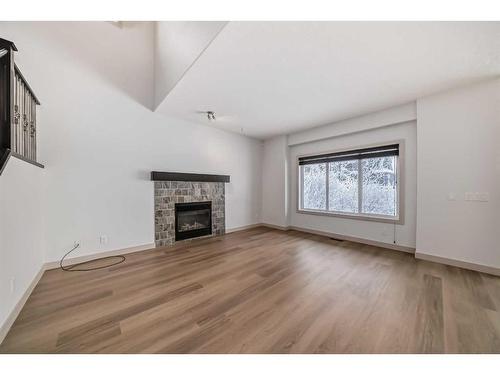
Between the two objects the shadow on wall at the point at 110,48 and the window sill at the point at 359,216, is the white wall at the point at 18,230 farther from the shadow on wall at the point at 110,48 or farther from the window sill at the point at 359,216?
the window sill at the point at 359,216

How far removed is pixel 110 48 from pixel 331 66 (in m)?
3.53

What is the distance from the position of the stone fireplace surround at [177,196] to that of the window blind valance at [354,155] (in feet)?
7.03

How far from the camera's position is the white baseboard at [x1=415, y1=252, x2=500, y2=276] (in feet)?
8.09

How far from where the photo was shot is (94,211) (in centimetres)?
292

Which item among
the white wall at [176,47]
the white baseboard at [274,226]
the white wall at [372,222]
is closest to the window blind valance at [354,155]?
the white wall at [372,222]

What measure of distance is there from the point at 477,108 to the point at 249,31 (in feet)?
10.7

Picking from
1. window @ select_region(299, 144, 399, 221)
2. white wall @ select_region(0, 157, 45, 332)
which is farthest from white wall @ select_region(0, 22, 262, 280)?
window @ select_region(299, 144, 399, 221)

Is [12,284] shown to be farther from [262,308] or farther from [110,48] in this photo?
[110,48]

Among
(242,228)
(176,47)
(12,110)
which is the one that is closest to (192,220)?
(242,228)

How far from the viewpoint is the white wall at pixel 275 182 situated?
5.08 meters

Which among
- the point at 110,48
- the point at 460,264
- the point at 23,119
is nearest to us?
the point at 23,119

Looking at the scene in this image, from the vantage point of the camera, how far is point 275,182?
5.30 metres

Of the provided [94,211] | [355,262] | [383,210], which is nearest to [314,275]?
[355,262]
